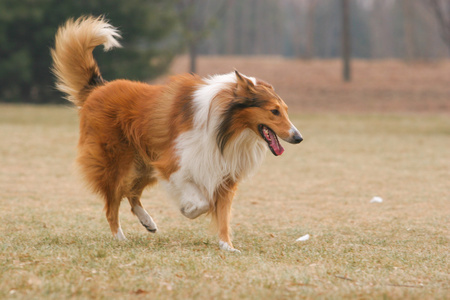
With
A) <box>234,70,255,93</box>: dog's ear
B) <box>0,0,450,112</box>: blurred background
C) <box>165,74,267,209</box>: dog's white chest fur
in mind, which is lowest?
<box>0,0,450,112</box>: blurred background

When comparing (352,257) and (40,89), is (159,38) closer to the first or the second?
(40,89)

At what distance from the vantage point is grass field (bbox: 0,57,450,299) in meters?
4.36

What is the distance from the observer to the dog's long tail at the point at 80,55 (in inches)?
266

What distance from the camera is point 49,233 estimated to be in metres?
6.57

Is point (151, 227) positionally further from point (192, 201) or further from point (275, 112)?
point (275, 112)

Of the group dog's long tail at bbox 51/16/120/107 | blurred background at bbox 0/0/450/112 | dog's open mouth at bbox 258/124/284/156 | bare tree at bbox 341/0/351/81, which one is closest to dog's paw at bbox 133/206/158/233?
dog's long tail at bbox 51/16/120/107

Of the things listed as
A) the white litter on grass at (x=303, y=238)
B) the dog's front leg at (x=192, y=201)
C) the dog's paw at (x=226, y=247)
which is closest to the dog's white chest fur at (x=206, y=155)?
the dog's front leg at (x=192, y=201)

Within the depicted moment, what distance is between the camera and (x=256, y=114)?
5656mm

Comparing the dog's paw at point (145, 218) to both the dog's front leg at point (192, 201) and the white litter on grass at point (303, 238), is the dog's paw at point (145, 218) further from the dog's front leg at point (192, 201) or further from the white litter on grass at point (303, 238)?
the white litter on grass at point (303, 238)

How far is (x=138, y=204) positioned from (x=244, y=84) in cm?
187

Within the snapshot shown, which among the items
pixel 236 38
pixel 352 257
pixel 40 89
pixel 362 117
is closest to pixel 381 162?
pixel 352 257

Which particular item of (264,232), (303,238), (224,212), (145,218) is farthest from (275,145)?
(145,218)

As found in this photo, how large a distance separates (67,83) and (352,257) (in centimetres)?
355

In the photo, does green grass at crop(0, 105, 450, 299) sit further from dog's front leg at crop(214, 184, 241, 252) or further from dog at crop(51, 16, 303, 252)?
dog at crop(51, 16, 303, 252)
